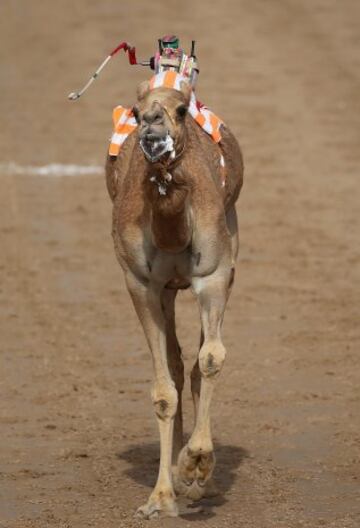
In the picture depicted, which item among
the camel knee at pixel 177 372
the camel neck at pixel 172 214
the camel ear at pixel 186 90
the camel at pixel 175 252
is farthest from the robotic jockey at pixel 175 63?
the camel knee at pixel 177 372

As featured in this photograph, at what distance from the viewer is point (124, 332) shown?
11.9m

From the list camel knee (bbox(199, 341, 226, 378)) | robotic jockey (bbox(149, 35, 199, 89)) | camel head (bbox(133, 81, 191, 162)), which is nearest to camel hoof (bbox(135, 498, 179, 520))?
camel knee (bbox(199, 341, 226, 378))

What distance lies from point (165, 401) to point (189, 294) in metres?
5.48

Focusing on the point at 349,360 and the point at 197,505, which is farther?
the point at 349,360

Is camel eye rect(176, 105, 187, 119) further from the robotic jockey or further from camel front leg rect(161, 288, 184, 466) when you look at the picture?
camel front leg rect(161, 288, 184, 466)

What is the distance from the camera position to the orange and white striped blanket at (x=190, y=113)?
7.52 metres

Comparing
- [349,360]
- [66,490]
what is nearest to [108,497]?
[66,490]

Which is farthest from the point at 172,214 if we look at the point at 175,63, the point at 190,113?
the point at 175,63

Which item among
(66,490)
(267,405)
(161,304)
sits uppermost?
(161,304)

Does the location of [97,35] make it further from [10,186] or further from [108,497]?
[108,497]

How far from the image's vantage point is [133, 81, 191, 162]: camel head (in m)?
6.88

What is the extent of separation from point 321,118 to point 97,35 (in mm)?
5045

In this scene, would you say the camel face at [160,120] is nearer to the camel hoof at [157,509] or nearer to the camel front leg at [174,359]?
the camel front leg at [174,359]

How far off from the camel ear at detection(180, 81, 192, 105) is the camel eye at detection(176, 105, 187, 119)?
132mm
